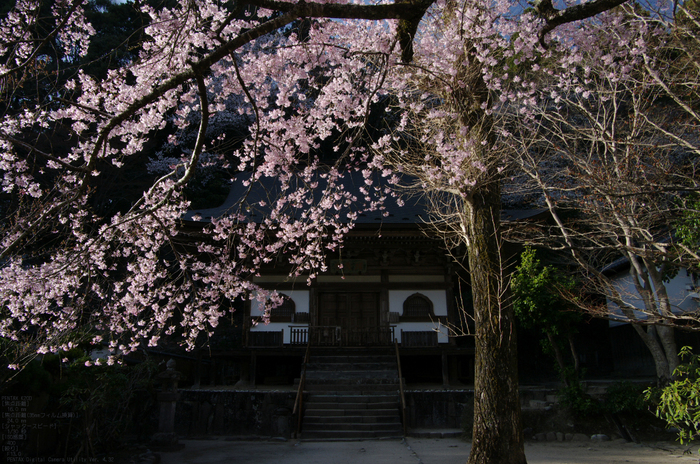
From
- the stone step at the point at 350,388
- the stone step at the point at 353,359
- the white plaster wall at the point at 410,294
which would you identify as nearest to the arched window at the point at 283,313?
the stone step at the point at 353,359

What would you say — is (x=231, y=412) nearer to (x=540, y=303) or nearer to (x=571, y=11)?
(x=540, y=303)

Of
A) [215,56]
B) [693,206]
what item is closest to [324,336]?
[693,206]

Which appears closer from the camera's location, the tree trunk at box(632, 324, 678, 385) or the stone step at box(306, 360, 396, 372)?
the tree trunk at box(632, 324, 678, 385)

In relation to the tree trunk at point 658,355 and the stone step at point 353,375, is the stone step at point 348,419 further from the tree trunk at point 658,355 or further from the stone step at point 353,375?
the tree trunk at point 658,355

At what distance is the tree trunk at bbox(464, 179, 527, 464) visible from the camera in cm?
488

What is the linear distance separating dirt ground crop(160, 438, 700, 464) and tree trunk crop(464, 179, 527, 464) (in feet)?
8.66

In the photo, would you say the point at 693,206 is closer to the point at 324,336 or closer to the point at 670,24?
the point at 670,24

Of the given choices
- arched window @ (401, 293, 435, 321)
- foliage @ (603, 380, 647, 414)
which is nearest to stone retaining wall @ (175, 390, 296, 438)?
arched window @ (401, 293, 435, 321)

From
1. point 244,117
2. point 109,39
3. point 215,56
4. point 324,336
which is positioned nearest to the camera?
point 215,56

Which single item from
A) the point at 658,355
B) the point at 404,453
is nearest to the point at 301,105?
the point at 404,453

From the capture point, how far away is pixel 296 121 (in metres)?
6.27

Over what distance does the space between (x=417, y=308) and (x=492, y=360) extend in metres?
8.43

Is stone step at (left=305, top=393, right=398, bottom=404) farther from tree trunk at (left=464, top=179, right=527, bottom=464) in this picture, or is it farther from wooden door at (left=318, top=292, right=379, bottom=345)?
tree trunk at (left=464, top=179, right=527, bottom=464)

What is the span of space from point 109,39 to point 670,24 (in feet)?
70.1
